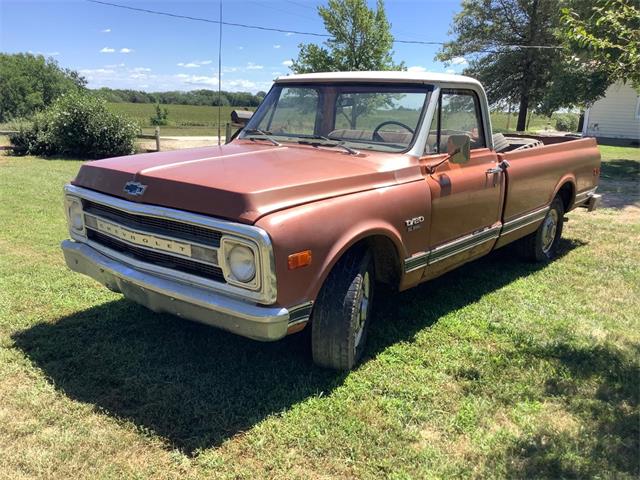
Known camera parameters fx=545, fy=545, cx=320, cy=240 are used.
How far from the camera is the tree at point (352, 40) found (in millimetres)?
25750

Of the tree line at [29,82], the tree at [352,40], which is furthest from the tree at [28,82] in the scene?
the tree at [352,40]

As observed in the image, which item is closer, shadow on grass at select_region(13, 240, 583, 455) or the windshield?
shadow on grass at select_region(13, 240, 583, 455)

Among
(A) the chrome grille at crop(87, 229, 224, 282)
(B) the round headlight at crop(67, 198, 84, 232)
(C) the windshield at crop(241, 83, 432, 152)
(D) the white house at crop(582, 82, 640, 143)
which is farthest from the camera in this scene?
(D) the white house at crop(582, 82, 640, 143)

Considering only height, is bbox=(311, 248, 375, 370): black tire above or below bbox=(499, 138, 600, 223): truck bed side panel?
below

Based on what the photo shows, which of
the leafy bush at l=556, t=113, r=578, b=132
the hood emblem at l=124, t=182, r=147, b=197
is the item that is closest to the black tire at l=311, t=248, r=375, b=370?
the hood emblem at l=124, t=182, r=147, b=197

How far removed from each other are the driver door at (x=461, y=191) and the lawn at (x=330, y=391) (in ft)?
1.96

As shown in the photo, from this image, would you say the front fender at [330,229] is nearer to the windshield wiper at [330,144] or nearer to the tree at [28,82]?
the windshield wiper at [330,144]

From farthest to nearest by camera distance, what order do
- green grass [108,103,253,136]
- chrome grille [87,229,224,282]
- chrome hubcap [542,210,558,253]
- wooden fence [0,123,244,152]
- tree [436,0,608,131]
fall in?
green grass [108,103,253,136]
tree [436,0,608,131]
chrome hubcap [542,210,558,253]
wooden fence [0,123,244,152]
chrome grille [87,229,224,282]

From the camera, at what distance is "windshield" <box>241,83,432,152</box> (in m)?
4.17

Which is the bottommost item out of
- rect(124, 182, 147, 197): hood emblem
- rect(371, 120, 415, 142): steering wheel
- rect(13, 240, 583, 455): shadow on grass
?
rect(13, 240, 583, 455): shadow on grass

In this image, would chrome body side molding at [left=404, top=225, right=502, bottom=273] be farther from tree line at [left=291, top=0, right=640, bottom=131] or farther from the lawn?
tree line at [left=291, top=0, right=640, bottom=131]

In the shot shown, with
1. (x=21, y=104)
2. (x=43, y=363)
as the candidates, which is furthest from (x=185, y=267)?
(x=21, y=104)

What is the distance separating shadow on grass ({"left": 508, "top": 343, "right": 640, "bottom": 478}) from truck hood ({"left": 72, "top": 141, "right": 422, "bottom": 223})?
1689 millimetres

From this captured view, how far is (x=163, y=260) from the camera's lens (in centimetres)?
326
